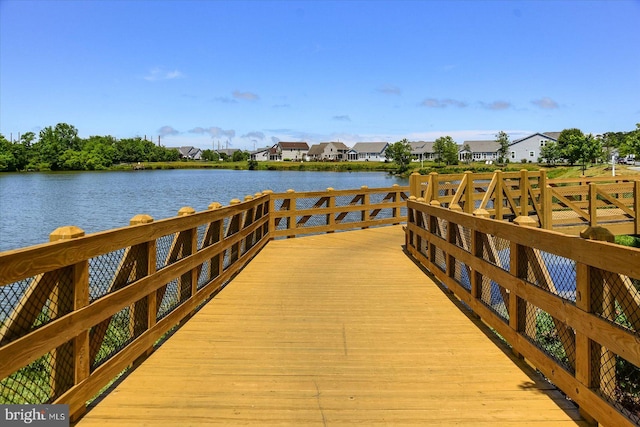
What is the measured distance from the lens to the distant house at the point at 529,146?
10288cm

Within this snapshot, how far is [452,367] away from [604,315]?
1.34m

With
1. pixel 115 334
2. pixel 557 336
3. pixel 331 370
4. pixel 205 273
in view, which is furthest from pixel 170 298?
pixel 557 336

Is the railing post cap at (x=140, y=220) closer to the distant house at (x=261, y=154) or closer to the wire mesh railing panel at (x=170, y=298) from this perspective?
the wire mesh railing panel at (x=170, y=298)

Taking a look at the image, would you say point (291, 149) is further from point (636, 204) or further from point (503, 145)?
point (636, 204)

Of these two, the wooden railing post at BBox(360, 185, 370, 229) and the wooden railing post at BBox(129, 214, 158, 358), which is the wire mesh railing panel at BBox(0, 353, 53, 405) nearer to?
the wooden railing post at BBox(129, 214, 158, 358)

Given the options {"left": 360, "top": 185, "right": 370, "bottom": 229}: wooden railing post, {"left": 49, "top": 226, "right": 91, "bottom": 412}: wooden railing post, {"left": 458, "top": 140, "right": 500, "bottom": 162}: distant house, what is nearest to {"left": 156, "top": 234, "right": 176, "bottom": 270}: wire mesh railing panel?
{"left": 49, "top": 226, "right": 91, "bottom": 412}: wooden railing post

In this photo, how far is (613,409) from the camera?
9.11 ft

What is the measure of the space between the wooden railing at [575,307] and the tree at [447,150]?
345 ft

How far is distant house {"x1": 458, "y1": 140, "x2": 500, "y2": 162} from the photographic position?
114 meters

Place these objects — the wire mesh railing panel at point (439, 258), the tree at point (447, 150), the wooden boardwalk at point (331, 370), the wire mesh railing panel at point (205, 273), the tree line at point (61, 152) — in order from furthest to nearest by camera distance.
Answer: the tree at point (447, 150) < the tree line at point (61, 152) < the wire mesh railing panel at point (439, 258) < the wire mesh railing panel at point (205, 273) < the wooden boardwalk at point (331, 370)

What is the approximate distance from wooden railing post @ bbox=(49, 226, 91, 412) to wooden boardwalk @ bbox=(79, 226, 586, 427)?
0.92 feet

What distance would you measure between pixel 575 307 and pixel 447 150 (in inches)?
4267

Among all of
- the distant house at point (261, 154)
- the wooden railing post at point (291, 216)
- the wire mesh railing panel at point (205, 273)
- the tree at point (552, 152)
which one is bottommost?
the wire mesh railing panel at point (205, 273)

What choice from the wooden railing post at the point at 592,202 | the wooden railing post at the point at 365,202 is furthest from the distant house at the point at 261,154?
the wooden railing post at the point at 592,202
